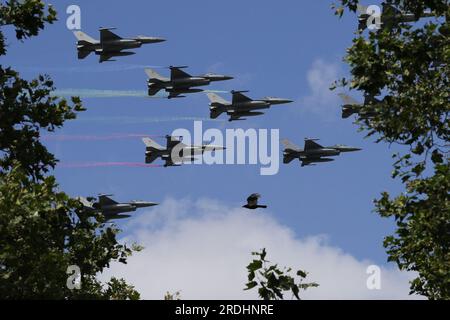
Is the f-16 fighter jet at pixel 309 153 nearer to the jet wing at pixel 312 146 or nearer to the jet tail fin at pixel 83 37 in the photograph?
the jet wing at pixel 312 146

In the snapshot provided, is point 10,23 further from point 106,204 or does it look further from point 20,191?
point 106,204

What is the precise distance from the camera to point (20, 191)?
32906 millimetres

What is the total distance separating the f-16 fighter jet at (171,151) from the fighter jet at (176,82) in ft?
19.7

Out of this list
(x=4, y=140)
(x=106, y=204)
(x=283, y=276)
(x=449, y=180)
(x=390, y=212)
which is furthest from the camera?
(x=106, y=204)

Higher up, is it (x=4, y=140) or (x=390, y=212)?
(x=4, y=140)

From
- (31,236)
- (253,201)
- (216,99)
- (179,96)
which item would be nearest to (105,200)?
(179,96)

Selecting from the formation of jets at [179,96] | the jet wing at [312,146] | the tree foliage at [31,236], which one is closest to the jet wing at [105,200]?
the formation of jets at [179,96]

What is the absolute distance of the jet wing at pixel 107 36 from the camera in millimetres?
85062

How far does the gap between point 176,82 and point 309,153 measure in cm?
1432

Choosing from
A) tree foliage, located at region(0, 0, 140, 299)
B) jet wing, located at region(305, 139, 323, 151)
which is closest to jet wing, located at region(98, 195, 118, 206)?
jet wing, located at region(305, 139, 323, 151)
